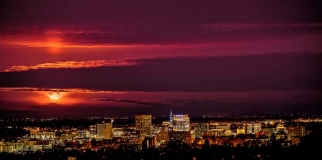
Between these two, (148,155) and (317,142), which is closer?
(317,142)

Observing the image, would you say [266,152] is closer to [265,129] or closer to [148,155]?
[148,155]

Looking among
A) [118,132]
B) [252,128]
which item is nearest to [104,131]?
[118,132]

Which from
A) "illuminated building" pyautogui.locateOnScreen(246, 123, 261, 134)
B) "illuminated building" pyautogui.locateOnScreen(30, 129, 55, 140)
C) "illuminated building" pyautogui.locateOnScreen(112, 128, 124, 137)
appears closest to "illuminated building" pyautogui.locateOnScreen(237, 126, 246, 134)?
"illuminated building" pyautogui.locateOnScreen(246, 123, 261, 134)

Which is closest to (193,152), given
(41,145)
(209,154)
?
(209,154)

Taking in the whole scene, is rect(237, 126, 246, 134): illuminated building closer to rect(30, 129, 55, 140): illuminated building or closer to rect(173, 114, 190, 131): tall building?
rect(173, 114, 190, 131): tall building

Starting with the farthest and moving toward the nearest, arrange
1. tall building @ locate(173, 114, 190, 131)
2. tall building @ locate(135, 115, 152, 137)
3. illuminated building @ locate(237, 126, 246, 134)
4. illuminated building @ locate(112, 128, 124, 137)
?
tall building @ locate(173, 114, 190, 131) → illuminated building @ locate(237, 126, 246, 134) → tall building @ locate(135, 115, 152, 137) → illuminated building @ locate(112, 128, 124, 137)

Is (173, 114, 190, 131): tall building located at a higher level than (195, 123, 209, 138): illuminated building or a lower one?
higher

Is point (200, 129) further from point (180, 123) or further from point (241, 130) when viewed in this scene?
point (241, 130)

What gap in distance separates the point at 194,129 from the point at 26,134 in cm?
1609

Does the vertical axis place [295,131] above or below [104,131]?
below

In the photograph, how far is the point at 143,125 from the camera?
210 feet

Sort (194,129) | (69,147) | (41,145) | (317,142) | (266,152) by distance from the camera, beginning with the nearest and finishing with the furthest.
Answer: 1. (317,142)
2. (266,152)
3. (69,147)
4. (41,145)
5. (194,129)

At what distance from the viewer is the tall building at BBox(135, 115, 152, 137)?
62.7 m

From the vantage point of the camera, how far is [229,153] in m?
35.6
